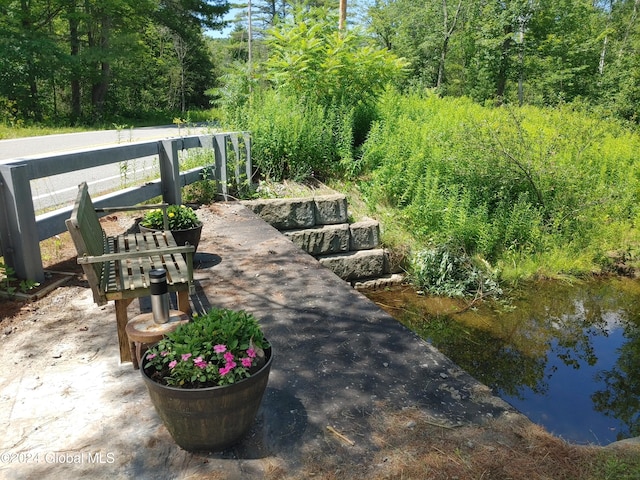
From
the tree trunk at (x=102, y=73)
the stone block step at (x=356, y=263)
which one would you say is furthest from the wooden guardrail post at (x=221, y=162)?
the tree trunk at (x=102, y=73)

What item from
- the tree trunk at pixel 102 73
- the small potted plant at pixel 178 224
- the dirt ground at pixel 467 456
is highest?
the tree trunk at pixel 102 73

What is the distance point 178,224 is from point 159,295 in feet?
7.51

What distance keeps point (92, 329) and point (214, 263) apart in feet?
5.78

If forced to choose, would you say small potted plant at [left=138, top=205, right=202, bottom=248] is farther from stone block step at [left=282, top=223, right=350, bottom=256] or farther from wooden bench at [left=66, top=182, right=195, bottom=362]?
stone block step at [left=282, top=223, right=350, bottom=256]

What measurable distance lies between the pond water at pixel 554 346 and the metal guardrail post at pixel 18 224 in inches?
176

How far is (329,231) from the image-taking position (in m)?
7.43

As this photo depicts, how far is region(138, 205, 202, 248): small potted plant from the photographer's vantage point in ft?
16.0

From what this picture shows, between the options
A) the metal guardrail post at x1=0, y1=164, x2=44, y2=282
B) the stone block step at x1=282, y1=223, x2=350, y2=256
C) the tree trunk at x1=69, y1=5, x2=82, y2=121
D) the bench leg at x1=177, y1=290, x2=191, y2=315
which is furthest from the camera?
the tree trunk at x1=69, y1=5, x2=82, y2=121

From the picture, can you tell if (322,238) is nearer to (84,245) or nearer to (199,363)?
(84,245)

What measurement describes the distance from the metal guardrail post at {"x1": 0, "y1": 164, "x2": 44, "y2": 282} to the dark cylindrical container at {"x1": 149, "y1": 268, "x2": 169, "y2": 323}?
2.18 m

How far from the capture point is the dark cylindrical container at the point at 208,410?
2.27 m

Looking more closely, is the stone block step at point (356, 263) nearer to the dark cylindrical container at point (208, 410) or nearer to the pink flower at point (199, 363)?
the dark cylindrical container at point (208, 410)

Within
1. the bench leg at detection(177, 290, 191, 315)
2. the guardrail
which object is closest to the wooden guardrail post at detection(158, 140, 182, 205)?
the guardrail

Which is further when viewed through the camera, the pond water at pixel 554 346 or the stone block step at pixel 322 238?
the stone block step at pixel 322 238
